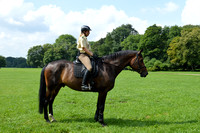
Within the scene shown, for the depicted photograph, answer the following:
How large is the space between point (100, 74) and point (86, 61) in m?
0.76

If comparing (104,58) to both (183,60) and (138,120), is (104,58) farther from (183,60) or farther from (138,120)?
(183,60)

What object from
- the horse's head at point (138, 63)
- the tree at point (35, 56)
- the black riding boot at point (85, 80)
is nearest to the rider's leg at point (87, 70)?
the black riding boot at point (85, 80)

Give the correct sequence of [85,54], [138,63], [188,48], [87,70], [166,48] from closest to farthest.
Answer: [87,70] → [85,54] → [138,63] → [188,48] → [166,48]

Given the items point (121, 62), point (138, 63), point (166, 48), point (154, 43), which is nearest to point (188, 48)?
point (166, 48)

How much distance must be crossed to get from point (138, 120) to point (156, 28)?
6403 cm

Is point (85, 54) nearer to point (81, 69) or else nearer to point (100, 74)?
point (81, 69)

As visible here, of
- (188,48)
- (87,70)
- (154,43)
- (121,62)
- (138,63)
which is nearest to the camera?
(87,70)

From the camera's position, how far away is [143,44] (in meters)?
66.4

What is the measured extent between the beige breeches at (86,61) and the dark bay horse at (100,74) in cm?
53

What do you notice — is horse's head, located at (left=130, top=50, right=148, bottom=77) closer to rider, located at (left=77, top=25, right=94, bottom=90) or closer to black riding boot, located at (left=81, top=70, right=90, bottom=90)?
rider, located at (left=77, top=25, right=94, bottom=90)

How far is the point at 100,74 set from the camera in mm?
6715

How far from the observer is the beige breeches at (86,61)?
6.45 meters

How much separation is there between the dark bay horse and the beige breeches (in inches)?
21.0

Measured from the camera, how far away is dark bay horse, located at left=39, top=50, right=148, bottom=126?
265 inches
